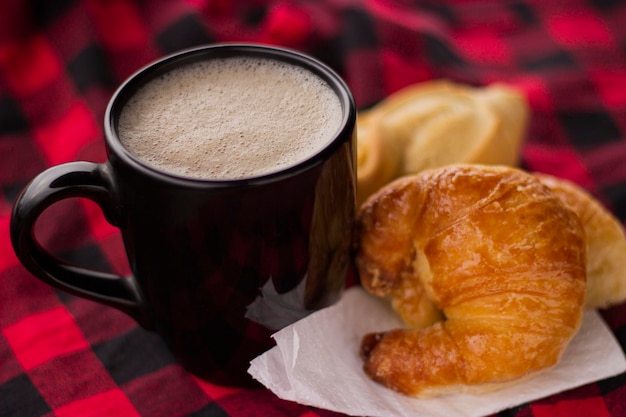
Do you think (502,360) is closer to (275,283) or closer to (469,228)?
(469,228)

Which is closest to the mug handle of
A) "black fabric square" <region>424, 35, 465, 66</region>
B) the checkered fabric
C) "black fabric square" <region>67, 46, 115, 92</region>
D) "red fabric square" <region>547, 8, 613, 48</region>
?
the checkered fabric

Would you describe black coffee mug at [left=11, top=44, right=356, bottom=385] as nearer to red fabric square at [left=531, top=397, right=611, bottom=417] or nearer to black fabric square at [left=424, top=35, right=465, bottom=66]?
red fabric square at [left=531, top=397, right=611, bottom=417]

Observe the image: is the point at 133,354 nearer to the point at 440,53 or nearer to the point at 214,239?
the point at 214,239

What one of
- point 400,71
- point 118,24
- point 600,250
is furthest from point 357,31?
point 600,250

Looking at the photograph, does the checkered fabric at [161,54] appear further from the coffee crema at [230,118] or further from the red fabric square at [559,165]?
the coffee crema at [230,118]

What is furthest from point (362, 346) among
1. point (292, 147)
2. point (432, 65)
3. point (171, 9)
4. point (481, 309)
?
point (171, 9)

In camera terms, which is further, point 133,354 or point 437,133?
point 437,133
